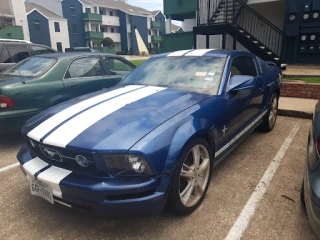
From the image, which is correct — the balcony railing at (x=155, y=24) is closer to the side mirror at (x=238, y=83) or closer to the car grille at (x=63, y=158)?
the side mirror at (x=238, y=83)

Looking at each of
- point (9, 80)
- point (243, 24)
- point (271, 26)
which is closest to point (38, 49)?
point (9, 80)

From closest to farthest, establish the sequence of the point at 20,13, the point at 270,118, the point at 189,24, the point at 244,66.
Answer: the point at 244,66 < the point at 270,118 < the point at 189,24 < the point at 20,13

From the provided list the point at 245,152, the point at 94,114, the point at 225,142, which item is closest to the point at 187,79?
the point at 225,142

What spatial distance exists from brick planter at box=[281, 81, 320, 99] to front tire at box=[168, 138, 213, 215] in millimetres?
5206

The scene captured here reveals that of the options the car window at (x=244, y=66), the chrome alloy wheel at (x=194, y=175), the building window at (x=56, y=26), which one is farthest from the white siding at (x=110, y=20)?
the chrome alloy wheel at (x=194, y=175)

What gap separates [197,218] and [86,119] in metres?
1.33

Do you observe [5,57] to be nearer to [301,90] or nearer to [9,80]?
[9,80]

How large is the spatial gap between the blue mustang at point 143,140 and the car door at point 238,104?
0.01 metres

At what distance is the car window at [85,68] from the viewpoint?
15.5 ft

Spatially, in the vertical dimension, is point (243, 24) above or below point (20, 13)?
below

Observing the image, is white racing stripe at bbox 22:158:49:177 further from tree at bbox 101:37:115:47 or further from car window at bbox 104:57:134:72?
tree at bbox 101:37:115:47

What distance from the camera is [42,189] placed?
221cm

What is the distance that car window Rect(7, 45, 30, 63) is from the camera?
6404 millimetres

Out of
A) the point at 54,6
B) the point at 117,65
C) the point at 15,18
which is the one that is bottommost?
the point at 117,65
